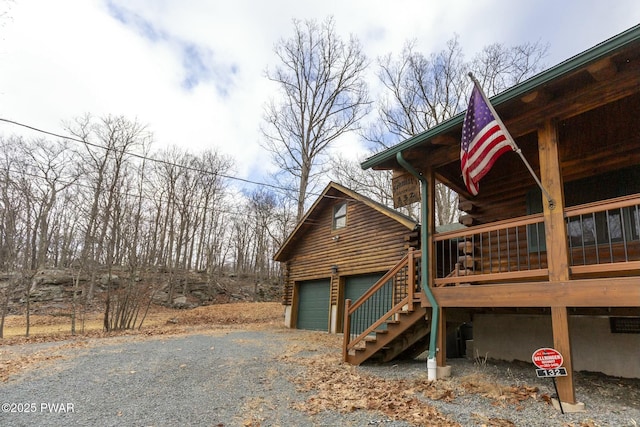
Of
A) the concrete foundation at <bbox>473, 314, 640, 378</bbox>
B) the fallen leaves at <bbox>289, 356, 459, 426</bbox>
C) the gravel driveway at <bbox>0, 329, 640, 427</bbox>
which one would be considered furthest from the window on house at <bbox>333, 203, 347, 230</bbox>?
the fallen leaves at <bbox>289, 356, 459, 426</bbox>

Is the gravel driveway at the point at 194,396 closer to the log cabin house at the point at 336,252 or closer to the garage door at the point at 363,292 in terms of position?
the garage door at the point at 363,292

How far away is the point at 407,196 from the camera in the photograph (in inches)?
255

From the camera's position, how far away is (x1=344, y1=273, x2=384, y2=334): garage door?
35.5 feet

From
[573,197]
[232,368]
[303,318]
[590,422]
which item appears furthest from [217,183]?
[590,422]

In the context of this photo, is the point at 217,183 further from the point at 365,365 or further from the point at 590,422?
the point at 590,422

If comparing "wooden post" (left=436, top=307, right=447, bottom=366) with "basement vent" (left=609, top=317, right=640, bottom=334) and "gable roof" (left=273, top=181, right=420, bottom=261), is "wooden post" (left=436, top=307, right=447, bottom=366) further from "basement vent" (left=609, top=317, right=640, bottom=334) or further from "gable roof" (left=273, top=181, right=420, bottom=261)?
"gable roof" (left=273, top=181, right=420, bottom=261)

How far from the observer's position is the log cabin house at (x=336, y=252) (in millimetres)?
11227

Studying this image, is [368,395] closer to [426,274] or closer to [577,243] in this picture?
[426,274]

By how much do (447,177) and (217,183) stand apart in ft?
70.7

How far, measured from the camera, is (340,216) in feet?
44.2

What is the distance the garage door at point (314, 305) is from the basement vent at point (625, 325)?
8.97 meters

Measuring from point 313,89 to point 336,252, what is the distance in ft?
40.9

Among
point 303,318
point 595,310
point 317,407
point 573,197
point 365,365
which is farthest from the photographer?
point 303,318

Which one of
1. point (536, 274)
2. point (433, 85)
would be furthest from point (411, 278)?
point (433, 85)
